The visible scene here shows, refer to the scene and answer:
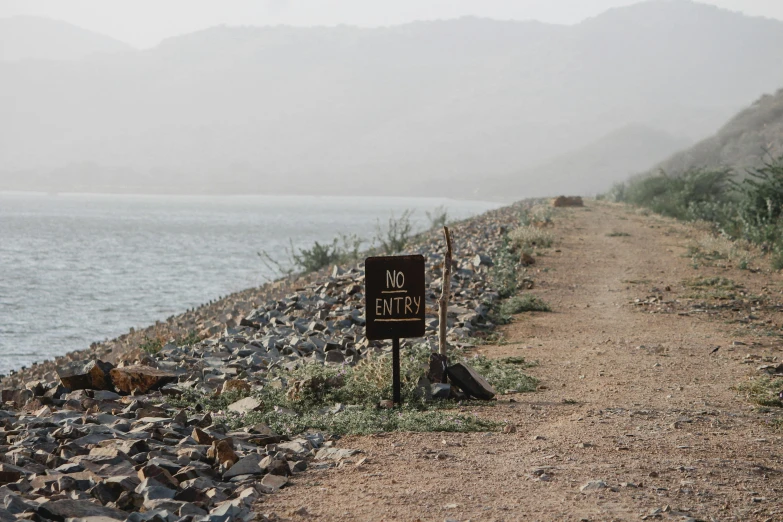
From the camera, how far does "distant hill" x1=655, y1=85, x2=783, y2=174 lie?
58.5 m

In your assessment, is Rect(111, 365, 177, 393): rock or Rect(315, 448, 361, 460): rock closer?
Rect(315, 448, 361, 460): rock

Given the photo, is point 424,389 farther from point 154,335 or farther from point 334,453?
point 154,335

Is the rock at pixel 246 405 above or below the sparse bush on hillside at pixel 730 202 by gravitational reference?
below

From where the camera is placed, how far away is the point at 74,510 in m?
4.30

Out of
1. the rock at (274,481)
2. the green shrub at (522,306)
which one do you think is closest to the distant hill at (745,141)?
the green shrub at (522,306)

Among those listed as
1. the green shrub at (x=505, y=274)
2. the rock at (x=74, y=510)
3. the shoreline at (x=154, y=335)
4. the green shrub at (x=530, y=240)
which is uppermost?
the green shrub at (x=530, y=240)

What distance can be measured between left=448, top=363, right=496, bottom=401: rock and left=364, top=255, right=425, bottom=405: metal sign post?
0.69m

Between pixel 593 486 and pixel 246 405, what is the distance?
2.99m

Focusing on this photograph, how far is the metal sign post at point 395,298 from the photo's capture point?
22.6 ft

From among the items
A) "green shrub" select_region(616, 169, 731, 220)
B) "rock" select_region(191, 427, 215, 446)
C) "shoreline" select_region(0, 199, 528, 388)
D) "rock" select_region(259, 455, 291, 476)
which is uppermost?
"green shrub" select_region(616, 169, 731, 220)

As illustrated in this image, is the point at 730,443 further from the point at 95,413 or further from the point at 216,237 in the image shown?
the point at 216,237

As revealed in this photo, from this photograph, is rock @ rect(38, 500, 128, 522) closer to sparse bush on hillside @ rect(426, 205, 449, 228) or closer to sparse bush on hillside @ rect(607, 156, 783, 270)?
sparse bush on hillside @ rect(607, 156, 783, 270)

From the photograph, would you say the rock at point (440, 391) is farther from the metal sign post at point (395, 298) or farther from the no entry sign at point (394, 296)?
the no entry sign at point (394, 296)

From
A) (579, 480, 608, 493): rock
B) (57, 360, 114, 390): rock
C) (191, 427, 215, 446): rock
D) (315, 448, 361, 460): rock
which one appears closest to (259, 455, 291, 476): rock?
(315, 448, 361, 460): rock
